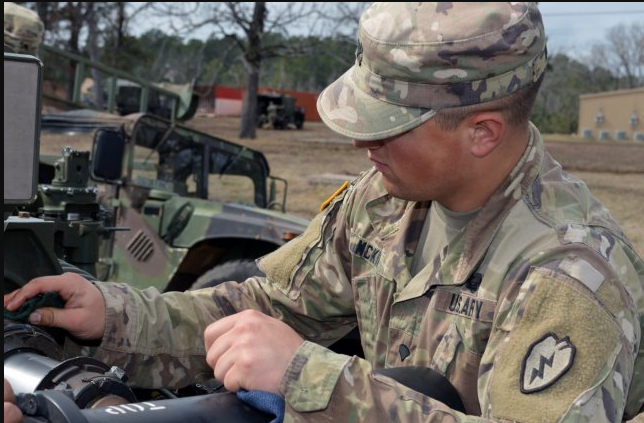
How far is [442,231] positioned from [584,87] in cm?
5096

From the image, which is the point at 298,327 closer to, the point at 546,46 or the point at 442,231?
the point at 442,231

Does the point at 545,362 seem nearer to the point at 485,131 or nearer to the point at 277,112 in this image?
the point at 485,131

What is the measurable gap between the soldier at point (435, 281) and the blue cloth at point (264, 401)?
0.05 feet

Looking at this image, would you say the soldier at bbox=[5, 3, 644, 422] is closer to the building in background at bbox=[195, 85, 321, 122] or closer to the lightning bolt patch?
the lightning bolt patch

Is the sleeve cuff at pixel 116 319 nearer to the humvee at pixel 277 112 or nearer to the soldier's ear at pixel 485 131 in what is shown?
the soldier's ear at pixel 485 131

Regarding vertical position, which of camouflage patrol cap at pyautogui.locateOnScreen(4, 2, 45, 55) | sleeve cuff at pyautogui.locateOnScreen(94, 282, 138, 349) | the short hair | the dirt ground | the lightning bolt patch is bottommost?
the dirt ground

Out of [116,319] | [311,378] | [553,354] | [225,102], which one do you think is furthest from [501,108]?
[225,102]

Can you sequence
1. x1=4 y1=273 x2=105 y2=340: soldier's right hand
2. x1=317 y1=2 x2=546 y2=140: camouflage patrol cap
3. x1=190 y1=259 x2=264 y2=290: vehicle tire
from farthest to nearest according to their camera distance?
x1=190 y1=259 x2=264 y2=290: vehicle tire → x1=4 y1=273 x2=105 y2=340: soldier's right hand → x1=317 y1=2 x2=546 y2=140: camouflage patrol cap

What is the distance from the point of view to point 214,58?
92.3 feet

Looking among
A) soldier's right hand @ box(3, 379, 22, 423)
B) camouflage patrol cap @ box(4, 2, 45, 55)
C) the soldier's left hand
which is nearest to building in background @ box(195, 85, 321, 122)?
camouflage patrol cap @ box(4, 2, 45, 55)

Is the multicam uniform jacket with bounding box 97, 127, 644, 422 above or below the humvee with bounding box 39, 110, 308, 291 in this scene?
above

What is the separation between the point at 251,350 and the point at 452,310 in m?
0.49

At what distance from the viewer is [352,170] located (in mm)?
17531

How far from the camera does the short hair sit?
5.97 ft
